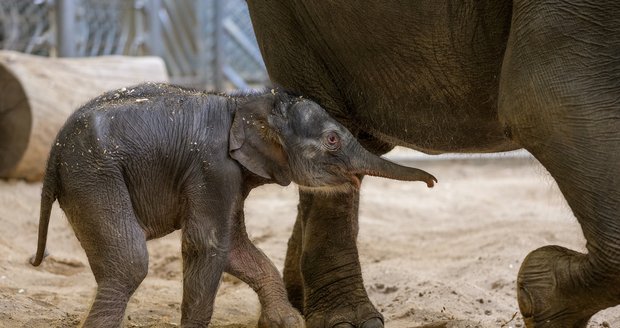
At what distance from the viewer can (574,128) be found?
340 cm

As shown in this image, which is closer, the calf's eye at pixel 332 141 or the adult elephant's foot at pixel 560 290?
the adult elephant's foot at pixel 560 290

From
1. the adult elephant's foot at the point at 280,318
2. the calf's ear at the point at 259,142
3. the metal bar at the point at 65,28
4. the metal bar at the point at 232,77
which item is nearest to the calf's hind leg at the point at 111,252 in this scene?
the calf's ear at the point at 259,142

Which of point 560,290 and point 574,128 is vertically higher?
point 574,128

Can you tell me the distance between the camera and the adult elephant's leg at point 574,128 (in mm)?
3348

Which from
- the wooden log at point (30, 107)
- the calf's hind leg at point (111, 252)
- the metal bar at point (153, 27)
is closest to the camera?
the calf's hind leg at point (111, 252)

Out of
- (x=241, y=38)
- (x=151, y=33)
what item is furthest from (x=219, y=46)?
(x=151, y=33)

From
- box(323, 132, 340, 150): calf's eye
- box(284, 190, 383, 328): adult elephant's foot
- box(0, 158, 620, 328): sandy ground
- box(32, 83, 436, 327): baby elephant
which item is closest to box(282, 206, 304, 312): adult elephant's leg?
box(0, 158, 620, 328): sandy ground

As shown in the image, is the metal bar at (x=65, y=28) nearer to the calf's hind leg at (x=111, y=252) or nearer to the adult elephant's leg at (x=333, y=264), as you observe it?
the adult elephant's leg at (x=333, y=264)

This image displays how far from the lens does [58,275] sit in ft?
20.8

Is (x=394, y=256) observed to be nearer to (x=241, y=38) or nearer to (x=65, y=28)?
(x=65, y=28)

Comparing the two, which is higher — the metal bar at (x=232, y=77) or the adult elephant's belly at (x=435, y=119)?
the metal bar at (x=232, y=77)

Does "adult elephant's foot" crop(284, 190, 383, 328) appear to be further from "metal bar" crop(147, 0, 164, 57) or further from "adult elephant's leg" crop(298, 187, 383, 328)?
"metal bar" crop(147, 0, 164, 57)

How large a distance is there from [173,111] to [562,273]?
5.20 ft

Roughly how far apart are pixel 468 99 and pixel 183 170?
1140 mm
